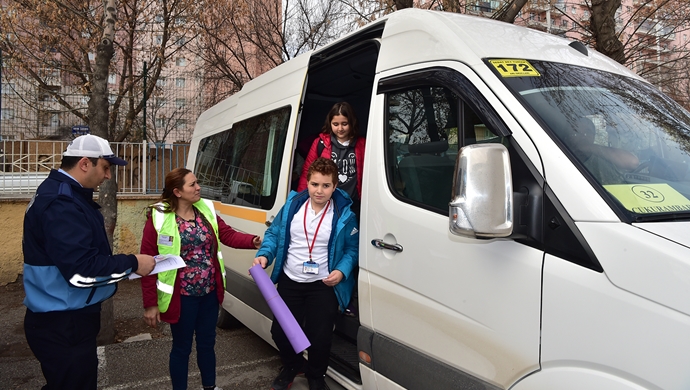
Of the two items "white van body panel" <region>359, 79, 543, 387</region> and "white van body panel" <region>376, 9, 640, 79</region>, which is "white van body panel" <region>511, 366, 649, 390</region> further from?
"white van body panel" <region>376, 9, 640, 79</region>

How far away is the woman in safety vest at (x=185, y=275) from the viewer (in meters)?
3.07

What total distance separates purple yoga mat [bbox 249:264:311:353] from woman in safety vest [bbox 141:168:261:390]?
0.55 meters

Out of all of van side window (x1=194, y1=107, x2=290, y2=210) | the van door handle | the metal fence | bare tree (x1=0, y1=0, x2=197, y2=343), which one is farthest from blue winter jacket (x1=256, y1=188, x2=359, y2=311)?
bare tree (x1=0, y1=0, x2=197, y2=343)

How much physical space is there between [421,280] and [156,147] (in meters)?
7.68

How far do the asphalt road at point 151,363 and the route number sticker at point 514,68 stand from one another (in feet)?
7.94

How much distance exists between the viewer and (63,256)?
2.40 metres

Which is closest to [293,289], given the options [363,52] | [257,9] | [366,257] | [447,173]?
[366,257]

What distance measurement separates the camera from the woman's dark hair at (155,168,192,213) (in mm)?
3195

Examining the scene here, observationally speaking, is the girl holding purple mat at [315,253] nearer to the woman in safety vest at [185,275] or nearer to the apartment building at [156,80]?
the woman in safety vest at [185,275]

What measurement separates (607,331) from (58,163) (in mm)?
8848

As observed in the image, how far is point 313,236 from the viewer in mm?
3146

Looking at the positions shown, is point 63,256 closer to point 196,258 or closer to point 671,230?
point 196,258

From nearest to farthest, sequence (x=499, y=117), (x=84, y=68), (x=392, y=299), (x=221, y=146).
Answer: (x=499, y=117)
(x=392, y=299)
(x=221, y=146)
(x=84, y=68)

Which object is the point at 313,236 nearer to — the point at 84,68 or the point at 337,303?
the point at 337,303
